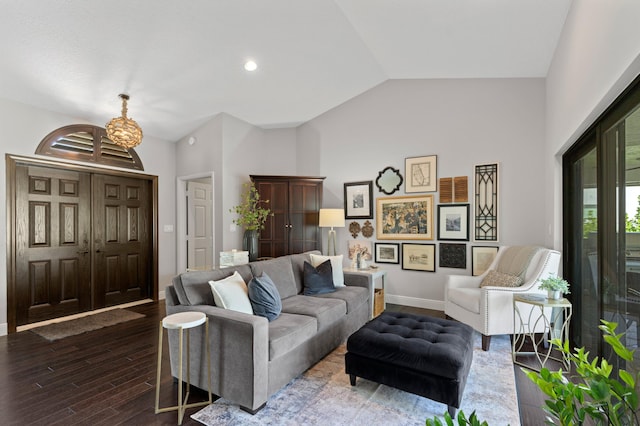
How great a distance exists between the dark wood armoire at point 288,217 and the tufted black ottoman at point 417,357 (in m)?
2.69

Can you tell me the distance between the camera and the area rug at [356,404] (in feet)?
6.72

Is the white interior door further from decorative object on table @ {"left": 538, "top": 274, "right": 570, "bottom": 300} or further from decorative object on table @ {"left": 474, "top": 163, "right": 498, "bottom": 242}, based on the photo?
decorative object on table @ {"left": 538, "top": 274, "right": 570, "bottom": 300}

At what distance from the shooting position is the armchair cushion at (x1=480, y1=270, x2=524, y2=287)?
3354 millimetres

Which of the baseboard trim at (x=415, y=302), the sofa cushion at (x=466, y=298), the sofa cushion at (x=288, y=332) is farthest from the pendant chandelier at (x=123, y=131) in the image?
the sofa cushion at (x=466, y=298)

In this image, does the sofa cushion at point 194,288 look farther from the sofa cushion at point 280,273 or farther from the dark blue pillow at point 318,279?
the dark blue pillow at point 318,279

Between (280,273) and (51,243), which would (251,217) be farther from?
(51,243)

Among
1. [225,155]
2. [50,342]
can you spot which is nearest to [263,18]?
[225,155]

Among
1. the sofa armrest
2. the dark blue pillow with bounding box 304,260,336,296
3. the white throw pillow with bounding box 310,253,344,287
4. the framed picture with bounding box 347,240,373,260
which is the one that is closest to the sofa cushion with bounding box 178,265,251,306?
the sofa armrest

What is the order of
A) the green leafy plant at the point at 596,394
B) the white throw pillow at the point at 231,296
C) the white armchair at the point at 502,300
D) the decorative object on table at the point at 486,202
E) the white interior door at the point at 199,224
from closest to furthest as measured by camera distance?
the green leafy plant at the point at 596,394
the white throw pillow at the point at 231,296
the white armchair at the point at 502,300
the decorative object on table at the point at 486,202
the white interior door at the point at 199,224

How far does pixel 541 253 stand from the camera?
10.9 ft

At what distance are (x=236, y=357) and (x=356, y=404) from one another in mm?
888

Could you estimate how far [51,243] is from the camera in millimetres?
4129

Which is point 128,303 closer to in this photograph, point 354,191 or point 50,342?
point 50,342

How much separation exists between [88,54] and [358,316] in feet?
12.7
